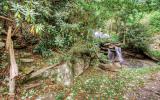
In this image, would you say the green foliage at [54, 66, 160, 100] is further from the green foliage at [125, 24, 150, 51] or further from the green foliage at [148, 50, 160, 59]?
the green foliage at [148, 50, 160, 59]

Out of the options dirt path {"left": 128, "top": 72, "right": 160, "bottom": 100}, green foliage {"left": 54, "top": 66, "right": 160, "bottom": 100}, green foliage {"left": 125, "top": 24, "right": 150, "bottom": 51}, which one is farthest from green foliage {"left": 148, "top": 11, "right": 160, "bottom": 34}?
dirt path {"left": 128, "top": 72, "right": 160, "bottom": 100}

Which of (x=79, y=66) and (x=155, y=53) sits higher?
(x=79, y=66)

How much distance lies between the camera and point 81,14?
23.3 feet

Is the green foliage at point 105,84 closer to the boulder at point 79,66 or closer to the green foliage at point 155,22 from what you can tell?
the boulder at point 79,66

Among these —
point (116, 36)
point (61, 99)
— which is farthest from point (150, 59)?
point (61, 99)

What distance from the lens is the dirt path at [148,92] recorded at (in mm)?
6161

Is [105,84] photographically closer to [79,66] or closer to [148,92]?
[79,66]

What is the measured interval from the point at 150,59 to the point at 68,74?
6.41 metres

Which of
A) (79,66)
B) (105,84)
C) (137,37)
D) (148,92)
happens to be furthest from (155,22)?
(105,84)

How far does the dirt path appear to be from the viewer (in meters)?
6.16

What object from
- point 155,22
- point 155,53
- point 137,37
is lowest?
point 155,53

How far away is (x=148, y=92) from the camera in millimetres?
6543

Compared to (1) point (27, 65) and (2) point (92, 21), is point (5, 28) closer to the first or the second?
(1) point (27, 65)

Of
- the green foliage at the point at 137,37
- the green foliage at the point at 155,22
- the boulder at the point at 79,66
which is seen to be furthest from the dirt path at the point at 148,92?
the green foliage at the point at 155,22
